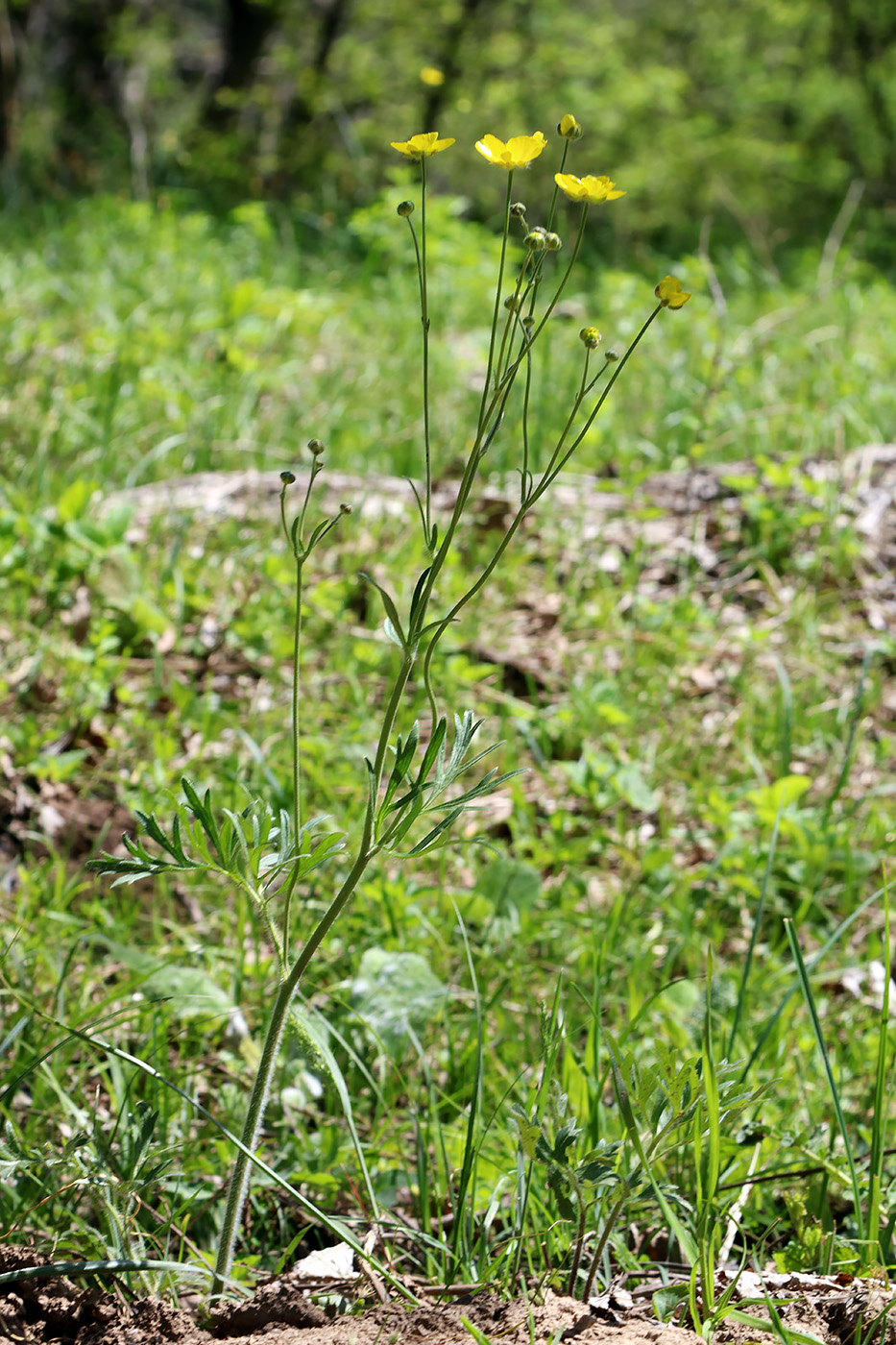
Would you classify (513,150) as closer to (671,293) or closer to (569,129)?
(569,129)

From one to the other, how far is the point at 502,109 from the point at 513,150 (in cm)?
1116

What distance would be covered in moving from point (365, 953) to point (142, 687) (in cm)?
113

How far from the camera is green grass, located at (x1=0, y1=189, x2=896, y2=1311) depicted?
1235 mm

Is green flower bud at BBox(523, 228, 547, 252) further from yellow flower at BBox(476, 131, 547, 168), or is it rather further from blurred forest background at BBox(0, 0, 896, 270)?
blurred forest background at BBox(0, 0, 896, 270)

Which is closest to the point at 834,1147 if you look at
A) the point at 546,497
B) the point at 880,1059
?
the point at 880,1059

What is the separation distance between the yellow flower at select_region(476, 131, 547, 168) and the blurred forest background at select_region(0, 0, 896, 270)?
7.45 metres

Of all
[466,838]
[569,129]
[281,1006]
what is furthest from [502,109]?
[281,1006]

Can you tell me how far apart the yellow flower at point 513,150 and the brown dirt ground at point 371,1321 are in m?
1.08

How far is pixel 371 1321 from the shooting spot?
986 millimetres

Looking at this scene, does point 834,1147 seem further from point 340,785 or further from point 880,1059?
point 340,785

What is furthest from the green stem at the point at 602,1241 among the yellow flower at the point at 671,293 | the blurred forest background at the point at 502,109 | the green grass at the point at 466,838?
the blurred forest background at the point at 502,109

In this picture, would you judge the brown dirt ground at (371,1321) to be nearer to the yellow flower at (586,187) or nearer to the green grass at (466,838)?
the green grass at (466,838)

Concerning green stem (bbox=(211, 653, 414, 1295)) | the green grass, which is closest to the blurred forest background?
the green grass

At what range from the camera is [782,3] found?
37.4 ft
